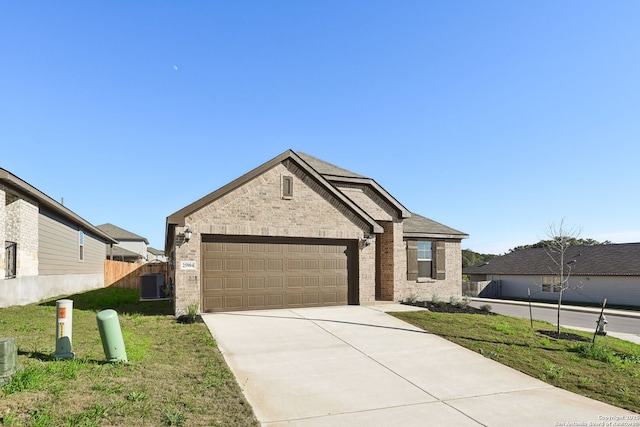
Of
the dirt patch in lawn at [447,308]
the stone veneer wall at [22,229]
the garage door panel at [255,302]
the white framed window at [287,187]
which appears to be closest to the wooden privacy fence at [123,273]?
the stone veneer wall at [22,229]

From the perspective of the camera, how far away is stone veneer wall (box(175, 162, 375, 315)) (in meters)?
13.1

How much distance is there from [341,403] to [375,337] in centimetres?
452

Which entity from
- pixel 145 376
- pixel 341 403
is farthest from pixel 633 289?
pixel 145 376

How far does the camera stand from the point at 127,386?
613 cm

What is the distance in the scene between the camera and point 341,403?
6.04 m

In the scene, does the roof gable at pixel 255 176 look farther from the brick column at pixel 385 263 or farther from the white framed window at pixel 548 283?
the white framed window at pixel 548 283

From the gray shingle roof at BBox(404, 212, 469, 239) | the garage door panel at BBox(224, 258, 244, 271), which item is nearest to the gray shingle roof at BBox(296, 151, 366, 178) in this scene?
the gray shingle roof at BBox(404, 212, 469, 239)

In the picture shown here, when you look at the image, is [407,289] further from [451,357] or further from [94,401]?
[94,401]

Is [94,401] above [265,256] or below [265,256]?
below

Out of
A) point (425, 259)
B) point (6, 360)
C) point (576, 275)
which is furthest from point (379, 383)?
point (576, 275)

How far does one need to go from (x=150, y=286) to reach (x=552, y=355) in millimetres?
16497

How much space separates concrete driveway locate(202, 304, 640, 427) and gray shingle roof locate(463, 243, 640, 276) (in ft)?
82.6

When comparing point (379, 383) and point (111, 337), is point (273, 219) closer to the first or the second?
point (111, 337)

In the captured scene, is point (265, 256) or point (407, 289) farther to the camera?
point (407, 289)
